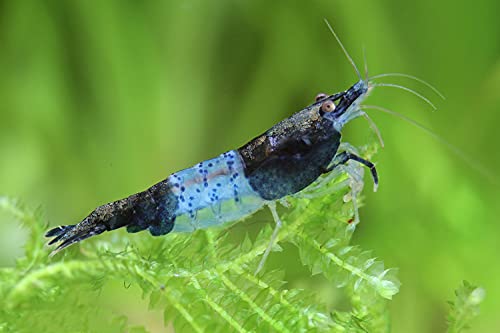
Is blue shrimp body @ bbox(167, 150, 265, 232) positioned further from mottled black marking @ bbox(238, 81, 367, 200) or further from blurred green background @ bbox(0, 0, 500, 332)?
blurred green background @ bbox(0, 0, 500, 332)

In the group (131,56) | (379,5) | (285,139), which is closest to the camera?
(285,139)

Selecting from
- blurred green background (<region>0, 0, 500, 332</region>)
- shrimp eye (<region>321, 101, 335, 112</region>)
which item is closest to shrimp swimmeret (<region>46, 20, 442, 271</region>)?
shrimp eye (<region>321, 101, 335, 112</region>)

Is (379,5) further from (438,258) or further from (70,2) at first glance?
(70,2)

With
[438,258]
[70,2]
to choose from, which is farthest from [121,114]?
[438,258]

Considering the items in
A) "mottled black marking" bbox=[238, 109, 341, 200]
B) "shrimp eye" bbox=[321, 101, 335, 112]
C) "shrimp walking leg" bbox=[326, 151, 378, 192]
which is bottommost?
"shrimp walking leg" bbox=[326, 151, 378, 192]

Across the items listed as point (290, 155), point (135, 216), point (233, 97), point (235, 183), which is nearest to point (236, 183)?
point (235, 183)

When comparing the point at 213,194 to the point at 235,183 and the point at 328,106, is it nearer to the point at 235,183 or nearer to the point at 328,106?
the point at 235,183
